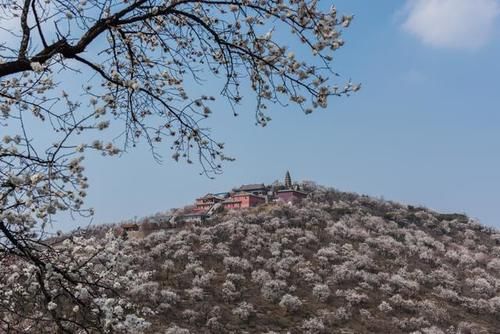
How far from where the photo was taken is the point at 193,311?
27.4 m

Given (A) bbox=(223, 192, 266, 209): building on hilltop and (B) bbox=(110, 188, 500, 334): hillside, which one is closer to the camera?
(B) bbox=(110, 188, 500, 334): hillside

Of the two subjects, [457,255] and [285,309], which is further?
[457,255]

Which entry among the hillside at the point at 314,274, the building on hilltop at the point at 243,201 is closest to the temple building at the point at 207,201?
the building on hilltop at the point at 243,201

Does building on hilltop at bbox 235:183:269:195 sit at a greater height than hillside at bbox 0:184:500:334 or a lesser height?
greater

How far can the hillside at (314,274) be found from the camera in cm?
2817

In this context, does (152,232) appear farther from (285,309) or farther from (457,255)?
(457,255)

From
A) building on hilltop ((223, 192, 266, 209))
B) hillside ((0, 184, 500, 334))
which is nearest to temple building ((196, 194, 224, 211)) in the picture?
building on hilltop ((223, 192, 266, 209))

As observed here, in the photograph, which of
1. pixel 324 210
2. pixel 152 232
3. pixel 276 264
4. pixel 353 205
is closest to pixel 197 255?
pixel 276 264

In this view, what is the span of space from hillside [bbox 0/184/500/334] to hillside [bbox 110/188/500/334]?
2.9 inches

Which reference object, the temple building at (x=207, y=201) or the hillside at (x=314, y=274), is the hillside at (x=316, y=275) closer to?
the hillside at (x=314, y=274)

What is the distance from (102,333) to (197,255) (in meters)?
31.9

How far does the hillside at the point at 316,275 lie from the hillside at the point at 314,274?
74mm

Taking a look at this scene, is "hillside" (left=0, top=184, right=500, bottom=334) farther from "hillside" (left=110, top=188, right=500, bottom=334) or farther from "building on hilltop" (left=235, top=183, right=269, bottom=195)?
"building on hilltop" (left=235, top=183, right=269, bottom=195)

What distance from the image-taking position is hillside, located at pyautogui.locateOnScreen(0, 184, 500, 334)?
28.2m
